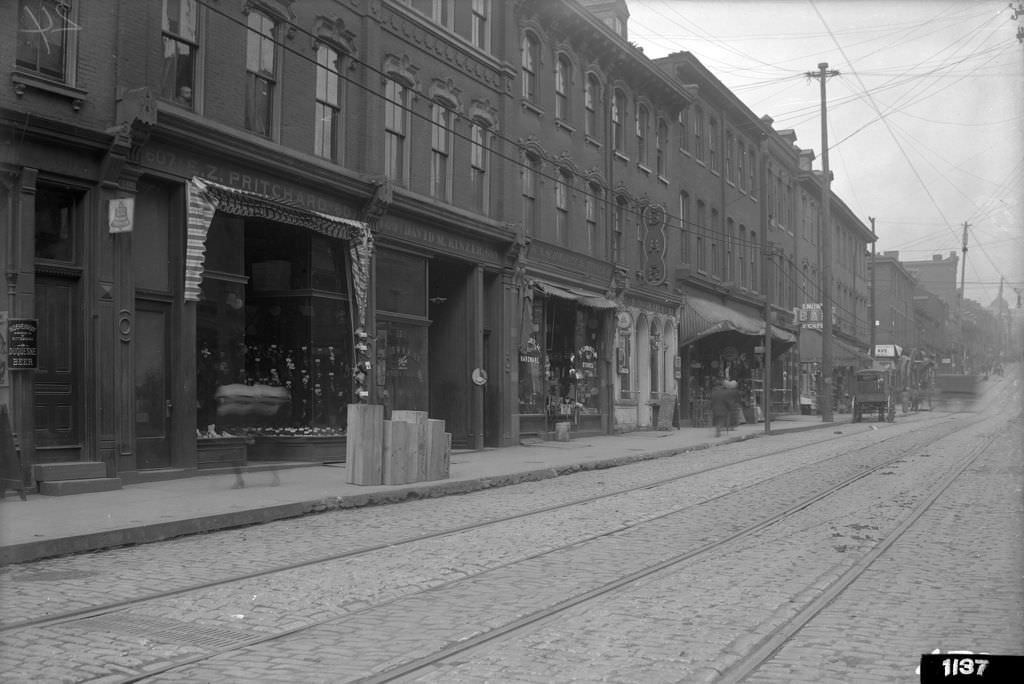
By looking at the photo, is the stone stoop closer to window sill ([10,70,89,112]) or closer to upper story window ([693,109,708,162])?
window sill ([10,70,89,112])

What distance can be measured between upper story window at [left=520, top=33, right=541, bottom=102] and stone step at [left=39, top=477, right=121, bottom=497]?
49.2 ft

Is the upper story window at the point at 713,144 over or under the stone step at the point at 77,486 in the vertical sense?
over

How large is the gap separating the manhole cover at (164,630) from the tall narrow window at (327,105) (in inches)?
471

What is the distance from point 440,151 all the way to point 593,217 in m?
8.07

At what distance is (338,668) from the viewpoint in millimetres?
5367

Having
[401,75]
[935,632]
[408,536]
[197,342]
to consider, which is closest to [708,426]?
[401,75]

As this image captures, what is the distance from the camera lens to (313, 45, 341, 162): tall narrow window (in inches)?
682

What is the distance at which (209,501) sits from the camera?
11.6m

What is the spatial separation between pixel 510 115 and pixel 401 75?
459 centimetres

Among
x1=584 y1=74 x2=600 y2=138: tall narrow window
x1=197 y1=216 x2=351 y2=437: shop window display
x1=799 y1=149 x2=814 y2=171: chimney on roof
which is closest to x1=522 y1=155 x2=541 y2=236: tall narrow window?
x1=584 y1=74 x2=600 y2=138: tall narrow window

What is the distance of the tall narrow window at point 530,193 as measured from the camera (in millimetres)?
24234

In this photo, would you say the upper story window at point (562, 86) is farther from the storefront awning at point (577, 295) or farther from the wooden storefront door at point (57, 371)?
the wooden storefront door at point (57, 371)

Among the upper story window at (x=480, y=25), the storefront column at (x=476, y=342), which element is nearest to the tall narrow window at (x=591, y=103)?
the upper story window at (x=480, y=25)

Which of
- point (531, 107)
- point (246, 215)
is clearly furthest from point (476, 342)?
point (246, 215)
